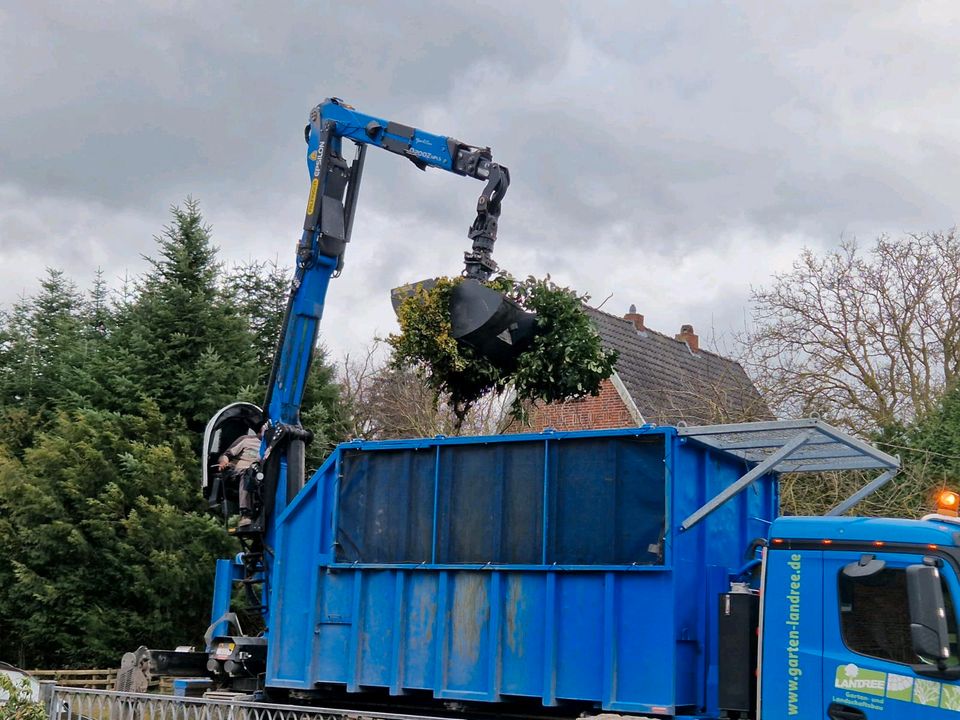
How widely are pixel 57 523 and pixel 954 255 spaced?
17.2 metres

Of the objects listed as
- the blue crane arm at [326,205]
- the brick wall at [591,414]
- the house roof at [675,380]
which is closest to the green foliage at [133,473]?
the brick wall at [591,414]

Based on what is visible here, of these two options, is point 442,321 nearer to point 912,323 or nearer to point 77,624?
point 77,624

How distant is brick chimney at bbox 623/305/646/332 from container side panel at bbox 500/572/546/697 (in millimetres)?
20425

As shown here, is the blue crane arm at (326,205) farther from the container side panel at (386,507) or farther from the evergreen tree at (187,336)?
the evergreen tree at (187,336)

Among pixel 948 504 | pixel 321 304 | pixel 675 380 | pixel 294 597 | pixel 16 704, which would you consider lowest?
pixel 16 704

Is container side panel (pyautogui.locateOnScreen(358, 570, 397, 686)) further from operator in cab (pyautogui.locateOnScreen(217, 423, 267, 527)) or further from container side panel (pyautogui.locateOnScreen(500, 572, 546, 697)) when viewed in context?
operator in cab (pyautogui.locateOnScreen(217, 423, 267, 527))

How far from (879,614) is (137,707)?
5.37m

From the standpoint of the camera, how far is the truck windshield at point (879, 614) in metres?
6.51

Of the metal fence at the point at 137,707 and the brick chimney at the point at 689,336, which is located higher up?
the brick chimney at the point at 689,336

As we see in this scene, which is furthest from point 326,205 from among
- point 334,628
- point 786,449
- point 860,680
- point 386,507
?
point 860,680

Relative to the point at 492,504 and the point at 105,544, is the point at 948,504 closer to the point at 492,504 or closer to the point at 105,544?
the point at 492,504

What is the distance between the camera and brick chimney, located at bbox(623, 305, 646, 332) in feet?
93.7

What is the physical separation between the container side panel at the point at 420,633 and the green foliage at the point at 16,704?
262cm

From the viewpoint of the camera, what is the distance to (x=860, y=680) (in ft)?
21.6
